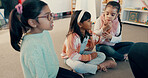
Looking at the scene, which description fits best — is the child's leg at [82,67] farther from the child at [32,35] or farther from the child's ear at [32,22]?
the child's ear at [32,22]

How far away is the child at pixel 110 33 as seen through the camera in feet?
4.54

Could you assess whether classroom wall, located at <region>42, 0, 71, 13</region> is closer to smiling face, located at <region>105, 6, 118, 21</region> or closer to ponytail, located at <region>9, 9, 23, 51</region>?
smiling face, located at <region>105, 6, 118, 21</region>

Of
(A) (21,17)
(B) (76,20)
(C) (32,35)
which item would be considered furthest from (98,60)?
(A) (21,17)

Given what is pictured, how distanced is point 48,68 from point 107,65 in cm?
71

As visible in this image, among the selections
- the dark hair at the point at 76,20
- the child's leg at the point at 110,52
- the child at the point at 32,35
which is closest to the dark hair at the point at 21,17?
the child at the point at 32,35

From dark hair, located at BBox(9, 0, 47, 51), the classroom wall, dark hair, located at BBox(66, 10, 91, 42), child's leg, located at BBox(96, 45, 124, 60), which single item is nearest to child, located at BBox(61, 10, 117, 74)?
dark hair, located at BBox(66, 10, 91, 42)

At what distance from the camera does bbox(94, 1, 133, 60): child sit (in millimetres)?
1385

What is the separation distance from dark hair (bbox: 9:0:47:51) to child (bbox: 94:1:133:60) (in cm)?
82

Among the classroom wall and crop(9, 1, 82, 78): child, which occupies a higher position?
the classroom wall

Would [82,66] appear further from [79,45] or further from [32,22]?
[32,22]

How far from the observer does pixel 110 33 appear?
153 centimetres

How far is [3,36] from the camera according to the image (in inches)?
102

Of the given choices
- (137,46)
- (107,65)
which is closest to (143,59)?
(137,46)

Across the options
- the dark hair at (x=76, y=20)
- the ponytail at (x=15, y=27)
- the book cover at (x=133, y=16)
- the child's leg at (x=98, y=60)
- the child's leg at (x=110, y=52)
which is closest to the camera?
the ponytail at (x=15, y=27)
